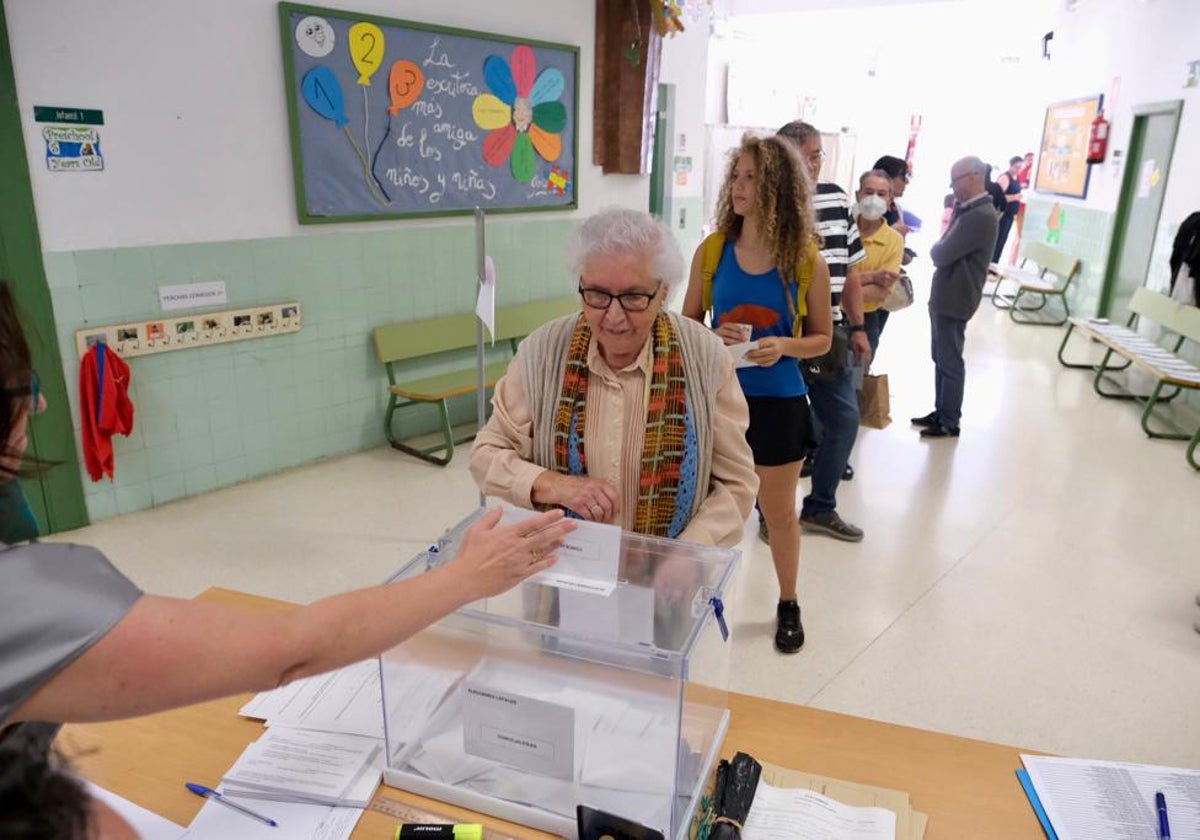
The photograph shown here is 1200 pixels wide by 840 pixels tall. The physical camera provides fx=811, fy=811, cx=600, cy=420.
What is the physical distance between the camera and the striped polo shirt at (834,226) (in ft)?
11.1

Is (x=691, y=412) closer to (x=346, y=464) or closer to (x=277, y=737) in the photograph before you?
(x=277, y=737)

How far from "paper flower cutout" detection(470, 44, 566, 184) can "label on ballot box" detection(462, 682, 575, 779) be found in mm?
4571

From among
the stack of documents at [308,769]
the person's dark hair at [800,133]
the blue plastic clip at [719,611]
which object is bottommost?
the stack of documents at [308,769]

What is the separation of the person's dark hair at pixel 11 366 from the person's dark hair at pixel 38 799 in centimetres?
26

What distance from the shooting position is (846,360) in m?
3.59

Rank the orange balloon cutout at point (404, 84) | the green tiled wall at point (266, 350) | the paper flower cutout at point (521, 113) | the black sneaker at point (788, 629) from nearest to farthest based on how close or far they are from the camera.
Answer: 1. the black sneaker at point (788, 629)
2. the green tiled wall at point (266, 350)
3. the orange balloon cutout at point (404, 84)
4. the paper flower cutout at point (521, 113)

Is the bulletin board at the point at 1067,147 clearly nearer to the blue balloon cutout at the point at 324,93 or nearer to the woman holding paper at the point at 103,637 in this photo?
the blue balloon cutout at the point at 324,93

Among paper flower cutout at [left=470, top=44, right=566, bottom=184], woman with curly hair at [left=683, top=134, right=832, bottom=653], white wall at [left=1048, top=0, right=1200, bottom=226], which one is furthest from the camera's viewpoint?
white wall at [left=1048, top=0, right=1200, bottom=226]

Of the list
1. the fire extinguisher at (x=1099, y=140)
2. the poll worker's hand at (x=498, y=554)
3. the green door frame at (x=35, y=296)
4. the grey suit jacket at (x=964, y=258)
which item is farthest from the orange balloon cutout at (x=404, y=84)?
the fire extinguisher at (x=1099, y=140)

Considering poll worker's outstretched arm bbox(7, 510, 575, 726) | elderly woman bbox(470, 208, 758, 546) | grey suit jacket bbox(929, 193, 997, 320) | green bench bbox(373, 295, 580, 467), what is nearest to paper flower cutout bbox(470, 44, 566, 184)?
green bench bbox(373, 295, 580, 467)

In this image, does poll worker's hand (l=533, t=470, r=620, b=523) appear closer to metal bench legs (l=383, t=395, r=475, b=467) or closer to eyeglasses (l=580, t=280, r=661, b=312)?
eyeglasses (l=580, t=280, r=661, b=312)

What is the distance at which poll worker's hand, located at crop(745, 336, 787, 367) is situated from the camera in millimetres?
2602

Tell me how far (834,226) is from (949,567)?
163 cm

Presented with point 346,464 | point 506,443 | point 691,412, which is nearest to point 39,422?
point 346,464
